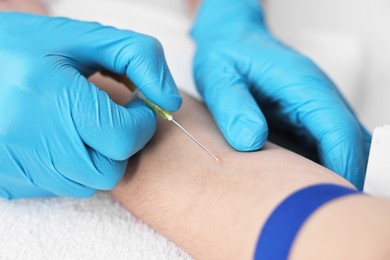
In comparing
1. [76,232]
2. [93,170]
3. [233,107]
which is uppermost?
[233,107]

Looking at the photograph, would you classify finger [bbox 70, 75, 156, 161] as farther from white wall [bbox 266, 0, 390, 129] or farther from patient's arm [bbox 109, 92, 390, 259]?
white wall [bbox 266, 0, 390, 129]

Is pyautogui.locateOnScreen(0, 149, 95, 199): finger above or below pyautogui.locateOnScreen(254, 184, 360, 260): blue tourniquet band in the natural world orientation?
below

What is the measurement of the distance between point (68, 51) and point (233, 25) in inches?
20.7

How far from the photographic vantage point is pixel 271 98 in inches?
40.0

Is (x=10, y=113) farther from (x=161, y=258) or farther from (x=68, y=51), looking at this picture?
(x=161, y=258)

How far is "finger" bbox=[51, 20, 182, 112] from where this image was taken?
86 centimetres

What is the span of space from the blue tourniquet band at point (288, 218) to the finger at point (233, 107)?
0.60 feet

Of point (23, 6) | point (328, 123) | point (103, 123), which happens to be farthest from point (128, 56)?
point (23, 6)

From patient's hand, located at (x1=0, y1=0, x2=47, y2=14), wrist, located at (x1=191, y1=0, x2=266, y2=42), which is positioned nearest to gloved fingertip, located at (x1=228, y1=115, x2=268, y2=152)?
wrist, located at (x1=191, y1=0, x2=266, y2=42)

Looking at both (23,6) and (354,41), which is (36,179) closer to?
(23,6)

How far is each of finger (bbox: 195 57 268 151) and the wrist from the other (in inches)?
7.7

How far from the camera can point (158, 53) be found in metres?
0.89

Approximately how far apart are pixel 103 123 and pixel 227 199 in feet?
0.83

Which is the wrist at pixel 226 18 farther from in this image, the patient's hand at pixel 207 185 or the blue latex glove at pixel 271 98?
the patient's hand at pixel 207 185
